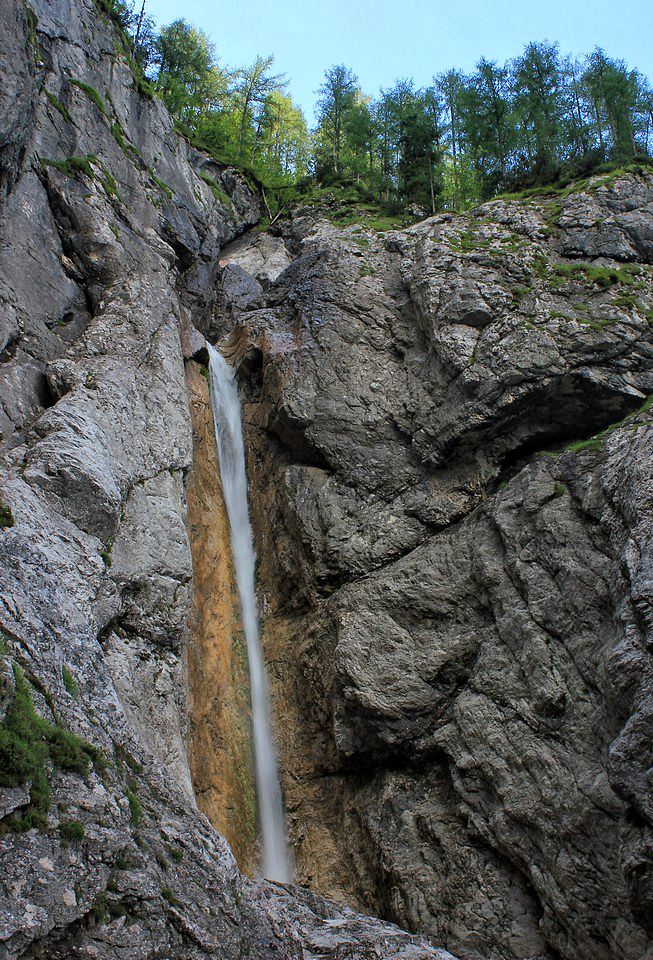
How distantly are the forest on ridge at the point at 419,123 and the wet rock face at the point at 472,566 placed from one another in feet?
28.4

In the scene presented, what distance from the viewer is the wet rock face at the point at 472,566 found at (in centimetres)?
1150

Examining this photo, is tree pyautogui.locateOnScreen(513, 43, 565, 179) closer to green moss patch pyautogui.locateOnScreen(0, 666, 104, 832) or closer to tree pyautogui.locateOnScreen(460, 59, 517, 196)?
tree pyautogui.locateOnScreen(460, 59, 517, 196)

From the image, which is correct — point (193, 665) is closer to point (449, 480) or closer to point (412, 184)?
point (449, 480)

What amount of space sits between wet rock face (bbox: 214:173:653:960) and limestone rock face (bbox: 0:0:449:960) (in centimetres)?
289

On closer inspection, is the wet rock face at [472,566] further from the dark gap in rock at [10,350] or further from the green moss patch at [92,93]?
the green moss patch at [92,93]

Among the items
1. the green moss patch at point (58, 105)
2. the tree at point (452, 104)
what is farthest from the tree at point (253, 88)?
the green moss patch at point (58, 105)

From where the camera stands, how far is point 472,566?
49.7 ft

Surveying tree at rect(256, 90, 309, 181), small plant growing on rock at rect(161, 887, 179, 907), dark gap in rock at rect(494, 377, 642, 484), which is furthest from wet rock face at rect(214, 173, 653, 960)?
tree at rect(256, 90, 309, 181)

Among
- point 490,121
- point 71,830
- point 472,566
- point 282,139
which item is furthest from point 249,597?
point 282,139

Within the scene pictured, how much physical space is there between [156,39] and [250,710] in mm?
40308

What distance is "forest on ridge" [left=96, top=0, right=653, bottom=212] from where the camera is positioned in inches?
1170

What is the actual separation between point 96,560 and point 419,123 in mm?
30198

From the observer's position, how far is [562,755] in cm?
1200

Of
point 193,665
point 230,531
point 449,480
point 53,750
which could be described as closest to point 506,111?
point 449,480
